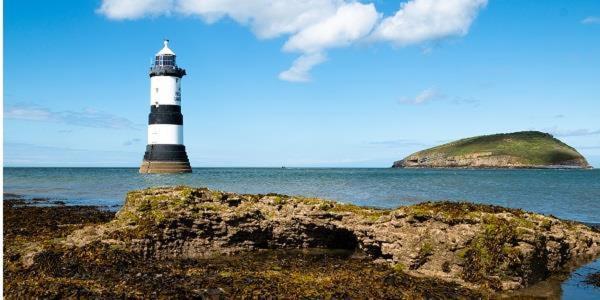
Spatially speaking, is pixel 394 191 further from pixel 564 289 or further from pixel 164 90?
pixel 564 289

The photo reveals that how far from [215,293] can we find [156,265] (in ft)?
9.48

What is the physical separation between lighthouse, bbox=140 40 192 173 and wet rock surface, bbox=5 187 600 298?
51223 millimetres

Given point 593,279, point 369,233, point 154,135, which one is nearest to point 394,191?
point 154,135

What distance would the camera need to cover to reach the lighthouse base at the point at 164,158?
221 feet

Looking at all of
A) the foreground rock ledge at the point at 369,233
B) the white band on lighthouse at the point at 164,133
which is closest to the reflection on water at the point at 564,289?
the foreground rock ledge at the point at 369,233

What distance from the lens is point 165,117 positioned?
65.5m

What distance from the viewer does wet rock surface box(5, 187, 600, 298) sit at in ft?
36.0

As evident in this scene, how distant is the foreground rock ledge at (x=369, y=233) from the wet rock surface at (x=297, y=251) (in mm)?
31

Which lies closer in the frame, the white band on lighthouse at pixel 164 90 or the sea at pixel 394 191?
the sea at pixel 394 191

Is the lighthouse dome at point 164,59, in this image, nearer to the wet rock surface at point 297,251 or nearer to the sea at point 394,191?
the sea at point 394,191

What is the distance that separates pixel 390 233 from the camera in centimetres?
1373

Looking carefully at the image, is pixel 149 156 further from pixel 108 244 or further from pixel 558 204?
pixel 108 244

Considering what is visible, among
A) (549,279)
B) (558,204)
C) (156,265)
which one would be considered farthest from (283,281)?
(558,204)

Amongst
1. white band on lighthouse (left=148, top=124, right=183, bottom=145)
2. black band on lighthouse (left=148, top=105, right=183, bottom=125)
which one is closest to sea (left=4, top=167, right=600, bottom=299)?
white band on lighthouse (left=148, top=124, right=183, bottom=145)
